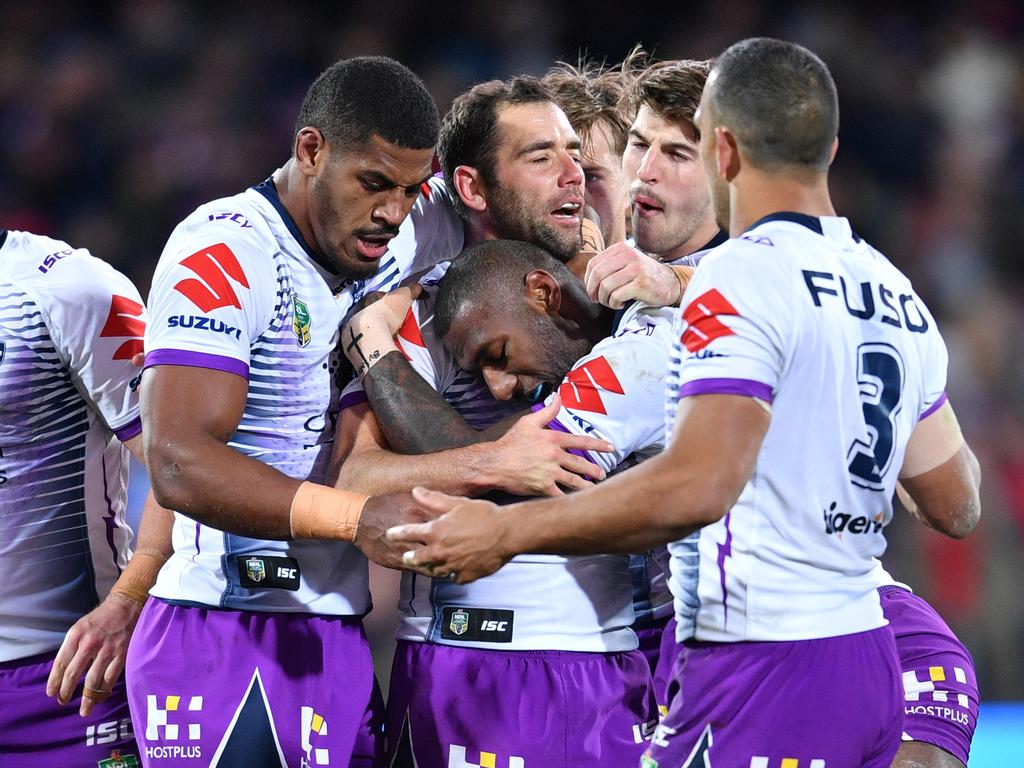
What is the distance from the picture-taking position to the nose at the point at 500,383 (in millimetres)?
3896

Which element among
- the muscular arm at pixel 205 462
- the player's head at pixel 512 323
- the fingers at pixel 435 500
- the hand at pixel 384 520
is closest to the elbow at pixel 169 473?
the muscular arm at pixel 205 462

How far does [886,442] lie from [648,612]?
1.28 meters

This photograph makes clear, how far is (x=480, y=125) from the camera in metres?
4.56

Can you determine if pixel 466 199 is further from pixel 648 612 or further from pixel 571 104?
pixel 648 612

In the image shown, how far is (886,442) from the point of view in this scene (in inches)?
119

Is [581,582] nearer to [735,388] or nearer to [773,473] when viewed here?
[773,473]

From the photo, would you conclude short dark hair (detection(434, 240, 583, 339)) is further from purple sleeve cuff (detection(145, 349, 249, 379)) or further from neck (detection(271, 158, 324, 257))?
purple sleeve cuff (detection(145, 349, 249, 379))

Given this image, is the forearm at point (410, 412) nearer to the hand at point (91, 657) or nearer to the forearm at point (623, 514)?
the forearm at point (623, 514)

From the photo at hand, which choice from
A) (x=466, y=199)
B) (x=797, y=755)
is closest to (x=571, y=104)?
(x=466, y=199)

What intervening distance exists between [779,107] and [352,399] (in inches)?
63.7

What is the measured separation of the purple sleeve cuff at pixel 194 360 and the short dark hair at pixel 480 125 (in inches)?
54.4

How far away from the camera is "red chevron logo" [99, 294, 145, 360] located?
410cm

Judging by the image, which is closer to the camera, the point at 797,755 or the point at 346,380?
the point at 797,755

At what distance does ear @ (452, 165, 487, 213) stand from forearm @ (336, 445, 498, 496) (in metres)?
1.21
